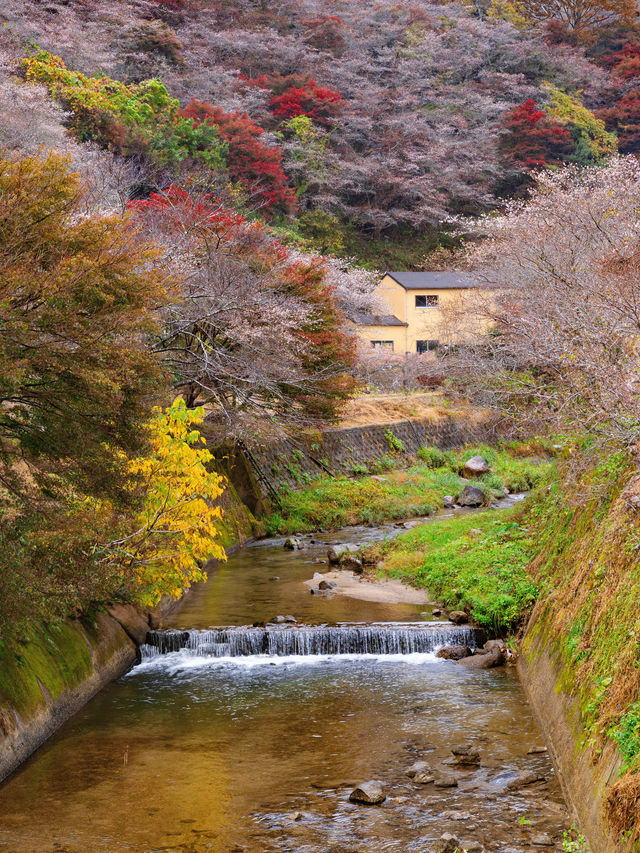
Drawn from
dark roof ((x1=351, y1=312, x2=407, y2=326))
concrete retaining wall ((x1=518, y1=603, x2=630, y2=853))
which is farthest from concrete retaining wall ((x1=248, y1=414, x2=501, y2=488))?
concrete retaining wall ((x1=518, y1=603, x2=630, y2=853))

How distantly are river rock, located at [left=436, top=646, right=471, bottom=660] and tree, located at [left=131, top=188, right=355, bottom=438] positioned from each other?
7.08 m

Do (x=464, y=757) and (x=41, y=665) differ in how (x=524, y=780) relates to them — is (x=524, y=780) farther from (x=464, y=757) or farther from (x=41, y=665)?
(x=41, y=665)

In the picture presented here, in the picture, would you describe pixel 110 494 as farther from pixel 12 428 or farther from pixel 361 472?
pixel 361 472

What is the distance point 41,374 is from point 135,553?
165 inches

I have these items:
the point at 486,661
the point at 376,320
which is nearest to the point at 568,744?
the point at 486,661

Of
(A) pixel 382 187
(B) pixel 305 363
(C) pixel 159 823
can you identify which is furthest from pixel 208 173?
(C) pixel 159 823

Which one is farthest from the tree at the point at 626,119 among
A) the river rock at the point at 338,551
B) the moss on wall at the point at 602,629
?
the moss on wall at the point at 602,629

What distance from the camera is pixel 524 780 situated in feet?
26.9

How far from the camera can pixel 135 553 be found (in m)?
11.4

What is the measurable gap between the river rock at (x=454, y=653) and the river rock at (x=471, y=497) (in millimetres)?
12523

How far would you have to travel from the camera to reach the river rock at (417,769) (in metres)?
8.57

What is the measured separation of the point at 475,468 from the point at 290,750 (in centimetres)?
2066

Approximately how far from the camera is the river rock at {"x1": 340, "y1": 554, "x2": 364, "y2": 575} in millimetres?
17875

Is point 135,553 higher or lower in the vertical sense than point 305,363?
higher
